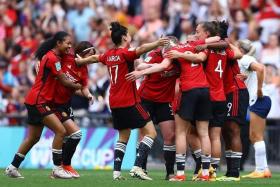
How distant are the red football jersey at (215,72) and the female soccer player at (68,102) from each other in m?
2.21

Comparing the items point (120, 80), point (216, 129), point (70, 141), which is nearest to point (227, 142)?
point (216, 129)

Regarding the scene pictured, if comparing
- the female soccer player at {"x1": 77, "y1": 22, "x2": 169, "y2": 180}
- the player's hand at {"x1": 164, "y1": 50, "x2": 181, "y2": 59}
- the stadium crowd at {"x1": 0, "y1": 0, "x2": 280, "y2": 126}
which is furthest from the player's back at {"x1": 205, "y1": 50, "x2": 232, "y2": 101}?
the stadium crowd at {"x1": 0, "y1": 0, "x2": 280, "y2": 126}

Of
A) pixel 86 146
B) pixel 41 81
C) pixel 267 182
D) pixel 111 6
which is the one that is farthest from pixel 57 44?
pixel 111 6

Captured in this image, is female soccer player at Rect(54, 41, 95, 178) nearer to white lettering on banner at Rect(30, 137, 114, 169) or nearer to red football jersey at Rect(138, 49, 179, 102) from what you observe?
red football jersey at Rect(138, 49, 179, 102)

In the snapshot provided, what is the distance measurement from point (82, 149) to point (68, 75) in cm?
605

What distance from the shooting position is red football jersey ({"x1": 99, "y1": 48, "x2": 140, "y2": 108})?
18117 millimetres

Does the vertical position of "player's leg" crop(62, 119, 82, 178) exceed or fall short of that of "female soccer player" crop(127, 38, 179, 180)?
it falls short

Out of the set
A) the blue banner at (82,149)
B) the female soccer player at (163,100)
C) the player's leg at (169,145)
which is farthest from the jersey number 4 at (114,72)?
the blue banner at (82,149)

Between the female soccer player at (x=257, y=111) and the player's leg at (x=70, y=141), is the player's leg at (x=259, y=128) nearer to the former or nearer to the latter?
the female soccer player at (x=257, y=111)

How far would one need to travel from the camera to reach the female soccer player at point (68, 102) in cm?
1888

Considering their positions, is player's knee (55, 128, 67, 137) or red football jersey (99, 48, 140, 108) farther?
player's knee (55, 128, 67, 137)

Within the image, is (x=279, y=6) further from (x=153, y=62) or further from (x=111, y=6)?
(x=153, y=62)

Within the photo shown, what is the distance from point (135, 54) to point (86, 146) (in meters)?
7.26

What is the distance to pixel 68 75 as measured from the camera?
62.4ft
